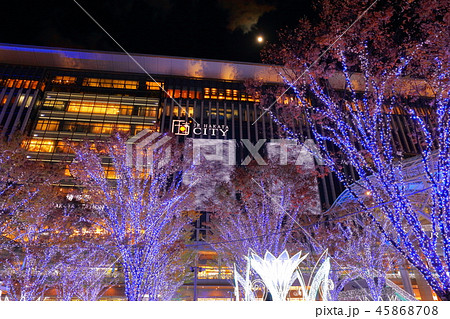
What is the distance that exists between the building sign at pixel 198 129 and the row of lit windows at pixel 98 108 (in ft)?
11.5

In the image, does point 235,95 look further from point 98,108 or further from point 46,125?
point 46,125

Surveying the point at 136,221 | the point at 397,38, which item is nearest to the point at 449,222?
the point at 397,38

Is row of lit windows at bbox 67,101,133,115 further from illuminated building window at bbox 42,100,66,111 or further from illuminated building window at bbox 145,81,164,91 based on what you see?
illuminated building window at bbox 145,81,164,91

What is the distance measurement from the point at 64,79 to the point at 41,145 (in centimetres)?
1175

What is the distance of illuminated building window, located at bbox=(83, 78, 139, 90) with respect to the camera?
38594 millimetres

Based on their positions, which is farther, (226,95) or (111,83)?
(226,95)

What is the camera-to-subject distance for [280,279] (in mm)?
6715

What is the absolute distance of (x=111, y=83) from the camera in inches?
1537

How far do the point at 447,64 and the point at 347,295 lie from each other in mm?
19463

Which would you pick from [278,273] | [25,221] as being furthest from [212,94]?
[278,273]

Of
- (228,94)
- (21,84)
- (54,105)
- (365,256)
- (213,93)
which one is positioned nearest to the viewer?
(365,256)

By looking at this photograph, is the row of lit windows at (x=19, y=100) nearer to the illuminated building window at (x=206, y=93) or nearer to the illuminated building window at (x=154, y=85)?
the illuminated building window at (x=154, y=85)
